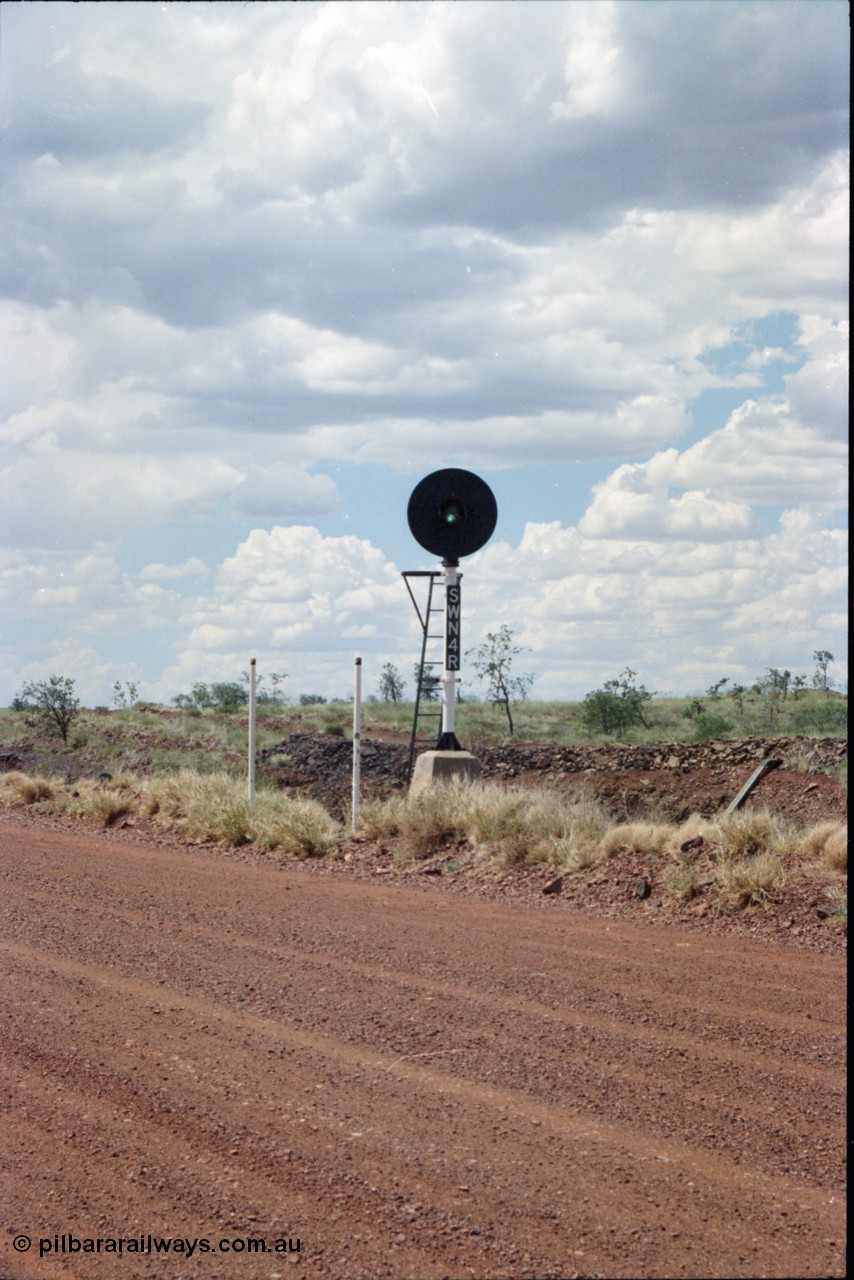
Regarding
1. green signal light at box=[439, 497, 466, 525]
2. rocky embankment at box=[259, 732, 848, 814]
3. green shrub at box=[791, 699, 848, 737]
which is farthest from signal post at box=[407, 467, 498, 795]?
green shrub at box=[791, 699, 848, 737]

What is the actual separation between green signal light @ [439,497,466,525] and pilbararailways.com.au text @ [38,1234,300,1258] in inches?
475

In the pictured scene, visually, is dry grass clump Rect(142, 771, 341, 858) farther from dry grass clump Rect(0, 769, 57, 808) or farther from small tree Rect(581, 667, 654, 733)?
small tree Rect(581, 667, 654, 733)

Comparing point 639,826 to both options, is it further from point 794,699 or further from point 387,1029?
point 794,699

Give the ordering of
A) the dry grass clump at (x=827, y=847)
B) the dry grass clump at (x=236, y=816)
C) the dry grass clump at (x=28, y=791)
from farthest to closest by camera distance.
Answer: the dry grass clump at (x=28, y=791)
the dry grass clump at (x=236, y=816)
the dry grass clump at (x=827, y=847)

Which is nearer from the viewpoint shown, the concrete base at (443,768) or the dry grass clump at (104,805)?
the concrete base at (443,768)

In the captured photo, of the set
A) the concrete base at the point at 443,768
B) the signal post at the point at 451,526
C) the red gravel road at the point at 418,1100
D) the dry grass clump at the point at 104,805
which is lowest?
the red gravel road at the point at 418,1100

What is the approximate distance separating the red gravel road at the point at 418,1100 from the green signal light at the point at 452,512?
754cm

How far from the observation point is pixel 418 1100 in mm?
5379

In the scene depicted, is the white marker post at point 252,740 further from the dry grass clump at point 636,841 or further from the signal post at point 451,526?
the dry grass clump at point 636,841

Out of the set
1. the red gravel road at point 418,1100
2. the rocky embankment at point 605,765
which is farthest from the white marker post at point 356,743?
the red gravel road at point 418,1100

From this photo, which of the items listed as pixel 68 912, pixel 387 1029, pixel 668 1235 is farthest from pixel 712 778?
pixel 668 1235

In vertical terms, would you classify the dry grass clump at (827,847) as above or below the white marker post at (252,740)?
below

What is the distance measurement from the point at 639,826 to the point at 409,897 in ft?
7.65

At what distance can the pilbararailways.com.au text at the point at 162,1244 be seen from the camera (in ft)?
13.7
